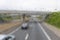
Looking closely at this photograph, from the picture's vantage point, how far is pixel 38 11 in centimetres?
10500

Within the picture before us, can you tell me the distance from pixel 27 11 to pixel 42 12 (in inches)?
346

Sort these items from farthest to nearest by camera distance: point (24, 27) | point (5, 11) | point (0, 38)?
1. point (5, 11)
2. point (24, 27)
3. point (0, 38)

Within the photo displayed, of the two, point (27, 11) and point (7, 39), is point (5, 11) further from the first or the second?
point (7, 39)

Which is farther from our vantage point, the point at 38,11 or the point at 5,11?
the point at 38,11

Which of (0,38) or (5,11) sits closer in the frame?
(0,38)

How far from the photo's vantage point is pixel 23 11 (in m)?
104

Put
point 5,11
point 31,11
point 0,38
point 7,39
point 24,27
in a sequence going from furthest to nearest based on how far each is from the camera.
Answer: point 31,11 → point 5,11 → point 24,27 → point 7,39 → point 0,38

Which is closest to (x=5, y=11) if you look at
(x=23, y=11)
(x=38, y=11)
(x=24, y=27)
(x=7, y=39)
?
(x=23, y=11)

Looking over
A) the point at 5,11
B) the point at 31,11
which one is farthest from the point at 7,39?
the point at 31,11

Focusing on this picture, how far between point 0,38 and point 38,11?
95.5 m

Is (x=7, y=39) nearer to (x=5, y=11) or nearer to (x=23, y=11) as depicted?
(x=5, y=11)

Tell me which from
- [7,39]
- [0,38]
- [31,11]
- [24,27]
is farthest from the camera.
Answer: [31,11]

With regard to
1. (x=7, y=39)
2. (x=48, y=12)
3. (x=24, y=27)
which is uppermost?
(x=7, y=39)

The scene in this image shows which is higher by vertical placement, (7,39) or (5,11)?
(7,39)
